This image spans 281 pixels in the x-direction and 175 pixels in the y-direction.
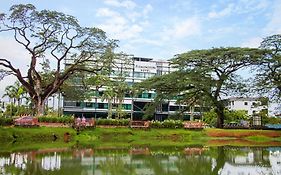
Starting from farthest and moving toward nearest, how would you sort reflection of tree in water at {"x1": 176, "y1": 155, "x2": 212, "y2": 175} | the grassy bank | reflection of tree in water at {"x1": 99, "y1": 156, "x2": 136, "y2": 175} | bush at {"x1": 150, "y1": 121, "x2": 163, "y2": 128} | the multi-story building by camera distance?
the multi-story building
bush at {"x1": 150, "y1": 121, "x2": 163, "y2": 128}
the grassy bank
reflection of tree in water at {"x1": 176, "y1": 155, "x2": 212, "y2": 175}
reflection of tree in water at {"x1": 99, "y1": 156, "x2": 136, "y2": 175}

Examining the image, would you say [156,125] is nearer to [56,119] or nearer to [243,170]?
[56,119]

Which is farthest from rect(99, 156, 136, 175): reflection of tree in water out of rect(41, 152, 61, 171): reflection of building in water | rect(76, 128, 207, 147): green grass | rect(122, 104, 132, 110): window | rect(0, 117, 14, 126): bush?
rect(122, 104, 132, 110): window

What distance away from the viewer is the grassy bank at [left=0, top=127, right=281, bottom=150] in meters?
28.7

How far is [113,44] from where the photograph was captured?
1468 inches

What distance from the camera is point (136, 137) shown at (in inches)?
1374

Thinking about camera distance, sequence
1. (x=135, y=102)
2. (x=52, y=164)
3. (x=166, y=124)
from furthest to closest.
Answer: (x=135, y=102), (x=166, y=124), (x=52, y=164)

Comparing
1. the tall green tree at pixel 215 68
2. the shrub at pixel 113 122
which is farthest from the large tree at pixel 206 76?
the shrub at pixel 113 122

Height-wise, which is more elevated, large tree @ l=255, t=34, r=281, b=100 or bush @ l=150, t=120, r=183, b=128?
large tree @ l=255, t=34, r=281, b=100

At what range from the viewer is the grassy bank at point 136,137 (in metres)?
28.7

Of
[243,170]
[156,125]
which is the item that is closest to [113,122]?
[156,125]

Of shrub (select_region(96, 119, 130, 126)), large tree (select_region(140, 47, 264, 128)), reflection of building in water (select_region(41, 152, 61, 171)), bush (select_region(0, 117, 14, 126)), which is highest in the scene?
large tree (select_region(140, 47, 264, 128))

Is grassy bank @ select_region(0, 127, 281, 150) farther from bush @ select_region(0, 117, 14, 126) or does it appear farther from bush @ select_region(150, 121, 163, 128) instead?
bush @ select_region(0, 117, 14, 126)

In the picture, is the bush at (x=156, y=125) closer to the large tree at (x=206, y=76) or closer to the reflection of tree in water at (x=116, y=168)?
the large tree at (x=206, y=76)

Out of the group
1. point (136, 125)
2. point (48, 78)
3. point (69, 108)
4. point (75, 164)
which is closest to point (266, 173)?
point (75, 164)
